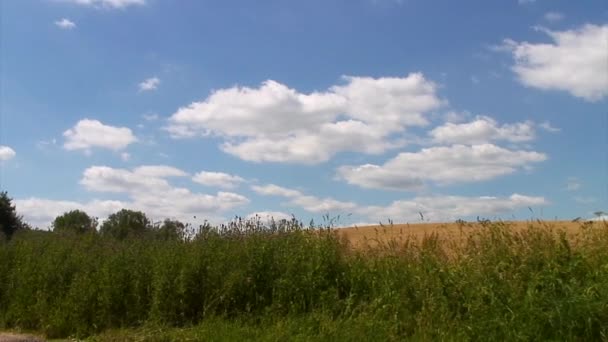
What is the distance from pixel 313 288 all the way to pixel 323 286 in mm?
216

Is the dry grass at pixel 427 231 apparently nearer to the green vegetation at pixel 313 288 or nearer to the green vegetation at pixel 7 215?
the green vegetation at pixel 313 288

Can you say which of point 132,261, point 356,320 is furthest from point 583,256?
point 132,261

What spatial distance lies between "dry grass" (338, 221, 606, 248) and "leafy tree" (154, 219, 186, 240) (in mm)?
4114

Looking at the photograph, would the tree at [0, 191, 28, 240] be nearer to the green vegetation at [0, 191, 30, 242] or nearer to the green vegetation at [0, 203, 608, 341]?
the green vegetation at [0, 191, 30, 242]

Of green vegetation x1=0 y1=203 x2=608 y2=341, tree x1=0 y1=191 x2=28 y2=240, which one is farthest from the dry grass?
tree x1=0 y1=191 x2=28 y2=240

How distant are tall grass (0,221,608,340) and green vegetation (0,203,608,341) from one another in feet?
0.08

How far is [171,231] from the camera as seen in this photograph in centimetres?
1678

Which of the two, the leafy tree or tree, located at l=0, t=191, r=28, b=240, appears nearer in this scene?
the leafy tree

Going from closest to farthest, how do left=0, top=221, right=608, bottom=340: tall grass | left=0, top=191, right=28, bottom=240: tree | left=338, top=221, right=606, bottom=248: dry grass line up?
left=0, top=221, right=608, bottom=340: tall grass
left=338, top=221, right=606, bottom=248: dry grass
left=0, top=191, right=28, bottom=240: tree

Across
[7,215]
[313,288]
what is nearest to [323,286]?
[313,288]

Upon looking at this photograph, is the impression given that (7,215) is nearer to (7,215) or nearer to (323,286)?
(7,215)

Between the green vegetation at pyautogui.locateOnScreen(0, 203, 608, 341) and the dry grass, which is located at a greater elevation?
the dry grass

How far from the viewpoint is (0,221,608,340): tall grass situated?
9.87m

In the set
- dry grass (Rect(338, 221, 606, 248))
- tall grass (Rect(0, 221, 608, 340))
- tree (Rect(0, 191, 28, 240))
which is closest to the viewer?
tall grass (Rect(0, 221, 608, 340))
